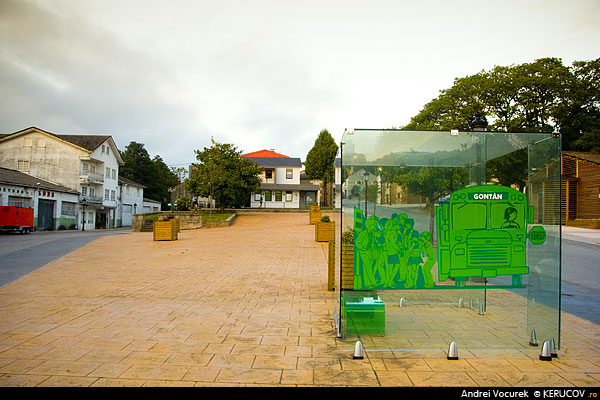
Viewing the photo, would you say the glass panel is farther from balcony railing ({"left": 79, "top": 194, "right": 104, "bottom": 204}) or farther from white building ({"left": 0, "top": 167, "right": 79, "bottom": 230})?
balcony railing ({"left": 79, "top": 194, "right": 104, "bottom": 204})

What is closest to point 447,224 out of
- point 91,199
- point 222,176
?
point 222,176

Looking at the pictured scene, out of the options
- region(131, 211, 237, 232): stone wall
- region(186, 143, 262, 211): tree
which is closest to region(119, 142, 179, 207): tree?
region(186, 143, 262, 211): tree

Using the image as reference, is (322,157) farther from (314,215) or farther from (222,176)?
(314,215)

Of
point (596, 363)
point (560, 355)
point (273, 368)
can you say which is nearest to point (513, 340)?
point (560, 355)

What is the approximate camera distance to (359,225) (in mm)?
4758

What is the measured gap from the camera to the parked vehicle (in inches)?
1030

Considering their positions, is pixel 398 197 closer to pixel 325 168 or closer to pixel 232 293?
pixel 232 293

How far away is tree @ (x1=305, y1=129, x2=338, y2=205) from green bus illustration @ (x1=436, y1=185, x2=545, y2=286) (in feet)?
151

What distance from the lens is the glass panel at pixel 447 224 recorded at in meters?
4.65

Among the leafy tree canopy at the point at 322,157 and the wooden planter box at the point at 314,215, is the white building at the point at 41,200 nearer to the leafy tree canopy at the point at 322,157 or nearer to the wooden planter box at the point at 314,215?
the wooden planter box at the point at 314,215

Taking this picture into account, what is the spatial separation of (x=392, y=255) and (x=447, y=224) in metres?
0.74

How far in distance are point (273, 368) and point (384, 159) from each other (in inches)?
109

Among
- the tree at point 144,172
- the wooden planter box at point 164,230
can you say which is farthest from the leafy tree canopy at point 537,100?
the tree at point 144,172

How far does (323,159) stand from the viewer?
5162 cm
